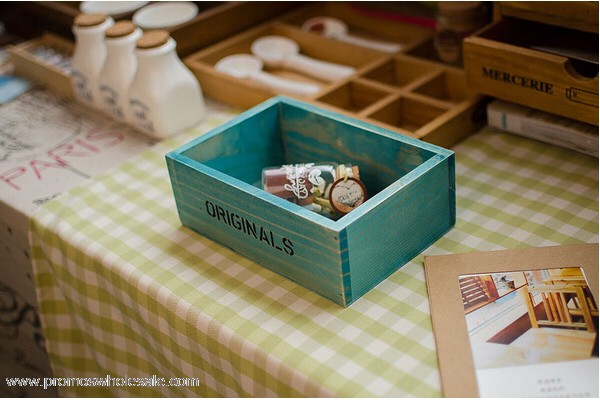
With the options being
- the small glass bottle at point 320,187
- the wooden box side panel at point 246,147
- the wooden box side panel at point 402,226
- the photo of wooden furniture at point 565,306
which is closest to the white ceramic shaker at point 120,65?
the wooden box side panel at point 246,147

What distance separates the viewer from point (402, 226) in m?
1.05

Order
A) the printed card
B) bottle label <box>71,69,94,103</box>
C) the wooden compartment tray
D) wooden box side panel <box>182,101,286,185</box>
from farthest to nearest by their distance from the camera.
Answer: bottle label <box>71,69,94,103</box> → the wooden compartment tray → wooden box side panel <box>182,101,286,185</box> → the printed card

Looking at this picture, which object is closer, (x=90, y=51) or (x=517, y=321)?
(x=517, y=321)

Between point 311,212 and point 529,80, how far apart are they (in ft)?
1.72

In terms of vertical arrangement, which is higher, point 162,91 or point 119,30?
point 119,30

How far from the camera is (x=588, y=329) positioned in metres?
0.92

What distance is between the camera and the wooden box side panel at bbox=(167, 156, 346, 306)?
990 millimetres

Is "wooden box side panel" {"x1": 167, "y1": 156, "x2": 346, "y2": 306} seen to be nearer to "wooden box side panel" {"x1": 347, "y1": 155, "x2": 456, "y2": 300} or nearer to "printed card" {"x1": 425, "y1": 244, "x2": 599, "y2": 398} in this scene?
"wooden box side panel" {"x1": 347, "y1": 155, "x2": 456, "y2": 300}

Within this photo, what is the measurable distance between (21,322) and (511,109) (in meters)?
1.03

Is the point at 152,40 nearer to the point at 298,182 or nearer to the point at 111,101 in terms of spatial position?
the point at 111,101

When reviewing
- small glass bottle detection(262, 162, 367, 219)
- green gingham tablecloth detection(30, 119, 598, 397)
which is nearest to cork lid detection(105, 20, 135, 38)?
green gingham tablecloth detection(30, 119, 598, 397)

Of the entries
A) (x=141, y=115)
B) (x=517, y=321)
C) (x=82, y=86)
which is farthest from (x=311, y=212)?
A: (x=82, y=86)

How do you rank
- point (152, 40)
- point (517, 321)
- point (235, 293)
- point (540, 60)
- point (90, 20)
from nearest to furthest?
1. point (517, 321)
2. point (235, 293)
3. point (540, 60)
4. point (152, 40)
5. point (90, 20)

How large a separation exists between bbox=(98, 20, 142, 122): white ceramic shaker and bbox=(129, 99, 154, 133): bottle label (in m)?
0.02
